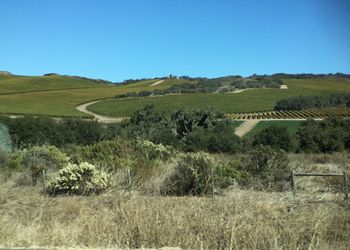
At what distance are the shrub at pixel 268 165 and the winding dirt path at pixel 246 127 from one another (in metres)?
59.6

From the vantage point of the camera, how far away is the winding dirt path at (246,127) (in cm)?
8189

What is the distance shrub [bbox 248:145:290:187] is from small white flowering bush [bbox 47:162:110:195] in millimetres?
5540

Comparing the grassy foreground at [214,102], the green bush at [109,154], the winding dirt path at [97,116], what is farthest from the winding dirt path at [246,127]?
the green bush at [109,154]

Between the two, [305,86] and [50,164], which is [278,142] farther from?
[305,86]

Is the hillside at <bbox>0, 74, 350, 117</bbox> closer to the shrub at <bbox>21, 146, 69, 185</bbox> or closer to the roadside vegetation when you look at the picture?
the shrub at <bbox>21, 146, 69, 185</bbox>

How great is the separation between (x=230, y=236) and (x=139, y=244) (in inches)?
54.3

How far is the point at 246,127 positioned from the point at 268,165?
223 feet

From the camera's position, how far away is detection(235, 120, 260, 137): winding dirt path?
8189 centimetres

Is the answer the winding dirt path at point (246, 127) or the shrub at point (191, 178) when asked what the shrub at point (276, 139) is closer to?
the winding dirt path at point (246, 127)

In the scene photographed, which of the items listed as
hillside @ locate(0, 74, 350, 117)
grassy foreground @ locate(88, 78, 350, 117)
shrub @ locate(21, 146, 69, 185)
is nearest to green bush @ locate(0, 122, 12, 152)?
shrub @ locate(21, 146, 69, 185)

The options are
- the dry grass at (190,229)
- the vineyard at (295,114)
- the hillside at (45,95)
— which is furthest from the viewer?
the hillside at (45,95)

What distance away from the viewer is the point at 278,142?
49.1 m

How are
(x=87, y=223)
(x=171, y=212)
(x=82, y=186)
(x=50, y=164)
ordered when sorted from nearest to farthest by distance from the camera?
1. (x=87, y=223)
2. (x=171, y=212)
3. (x=82, y=186)
4. (x=50, y=164)

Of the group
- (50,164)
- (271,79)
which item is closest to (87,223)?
(50,164)
